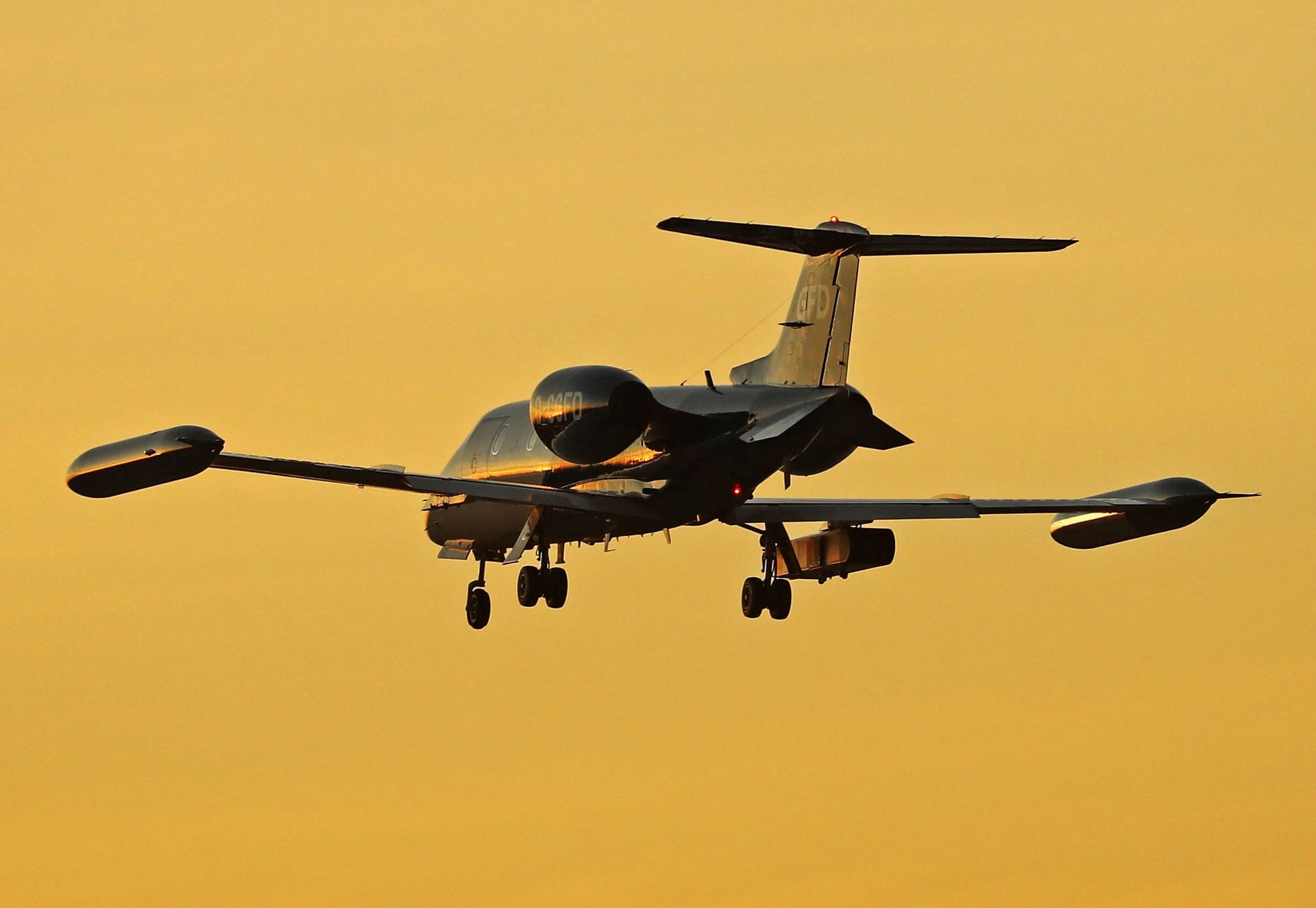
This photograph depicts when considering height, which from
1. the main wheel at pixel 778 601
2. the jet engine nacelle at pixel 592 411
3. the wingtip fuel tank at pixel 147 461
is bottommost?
the main wheel at pixel 778 601

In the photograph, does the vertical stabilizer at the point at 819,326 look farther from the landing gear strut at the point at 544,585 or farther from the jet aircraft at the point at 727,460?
the landing gear strut at the point at 544,585

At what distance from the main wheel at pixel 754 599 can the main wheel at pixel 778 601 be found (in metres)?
0.15

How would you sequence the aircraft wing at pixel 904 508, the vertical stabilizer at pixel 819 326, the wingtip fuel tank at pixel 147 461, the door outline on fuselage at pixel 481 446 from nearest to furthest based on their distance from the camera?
the wingtip fuel tank at pixel 147 461 < the vertical stabilizer at pixel 819 326 < the aircraft wing at pixel 904 508 < the door outline on fuselage at pixel 481 446

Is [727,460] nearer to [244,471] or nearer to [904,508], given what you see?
[904,508]

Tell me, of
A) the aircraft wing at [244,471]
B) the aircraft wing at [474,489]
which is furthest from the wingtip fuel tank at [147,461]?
the aircraft wing at [474,489]

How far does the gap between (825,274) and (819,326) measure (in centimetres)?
119

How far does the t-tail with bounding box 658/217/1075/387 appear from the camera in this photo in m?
51.3

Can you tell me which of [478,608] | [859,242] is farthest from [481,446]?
[859,242]

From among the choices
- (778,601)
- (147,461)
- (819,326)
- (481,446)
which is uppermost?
(481,446)

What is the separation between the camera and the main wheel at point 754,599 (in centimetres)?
5719

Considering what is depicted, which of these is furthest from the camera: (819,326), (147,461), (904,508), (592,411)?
(904,508)

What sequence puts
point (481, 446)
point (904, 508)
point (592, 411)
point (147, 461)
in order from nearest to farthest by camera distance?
point (147, 461)
point (592, 411)
point (904, 508)
point (481, 446)

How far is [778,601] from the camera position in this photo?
57.2 m

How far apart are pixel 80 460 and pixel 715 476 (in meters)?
12.0
